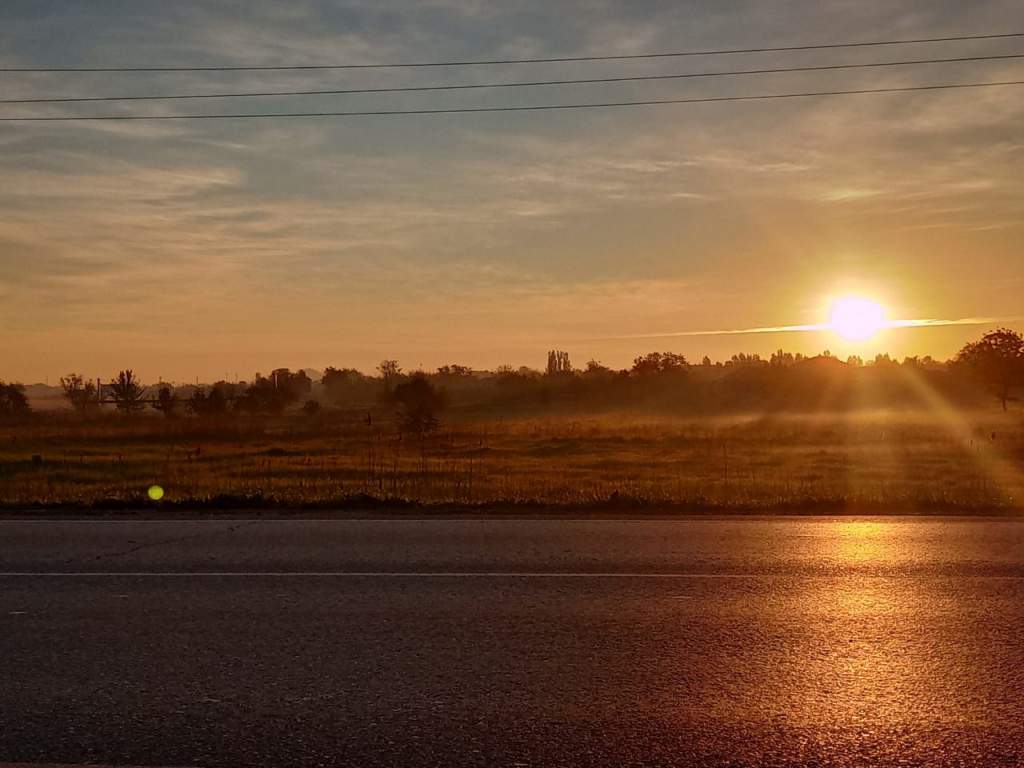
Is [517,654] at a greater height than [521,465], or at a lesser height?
greater

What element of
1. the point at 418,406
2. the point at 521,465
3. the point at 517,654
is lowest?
the point at 521,465

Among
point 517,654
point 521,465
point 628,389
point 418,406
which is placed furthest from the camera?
point 628,389

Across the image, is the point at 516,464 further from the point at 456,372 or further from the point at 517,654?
the point at 456,372

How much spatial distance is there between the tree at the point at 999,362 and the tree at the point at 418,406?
159ft

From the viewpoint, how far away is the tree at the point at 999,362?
8656 centimetres

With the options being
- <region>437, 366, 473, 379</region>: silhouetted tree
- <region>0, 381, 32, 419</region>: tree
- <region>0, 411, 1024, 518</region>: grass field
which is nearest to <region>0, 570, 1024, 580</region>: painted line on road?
<region>0, 411, 1024, 518</region>: grass field

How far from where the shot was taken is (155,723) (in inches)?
218

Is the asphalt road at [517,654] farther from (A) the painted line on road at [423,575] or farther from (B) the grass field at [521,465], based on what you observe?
(B) the grass field at [521,465]

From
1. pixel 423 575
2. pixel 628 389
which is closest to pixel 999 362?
pixel 628 389

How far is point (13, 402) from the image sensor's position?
3607 inches

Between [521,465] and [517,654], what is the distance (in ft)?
97.6

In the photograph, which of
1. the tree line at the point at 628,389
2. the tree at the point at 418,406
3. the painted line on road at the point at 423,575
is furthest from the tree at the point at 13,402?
the painted line on road at the point at 423,575

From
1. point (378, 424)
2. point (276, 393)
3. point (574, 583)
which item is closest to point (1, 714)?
point (574, 583)

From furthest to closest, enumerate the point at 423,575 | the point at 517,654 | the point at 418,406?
the point at 418,406 → the point at 423,575 → the point at 517,654
